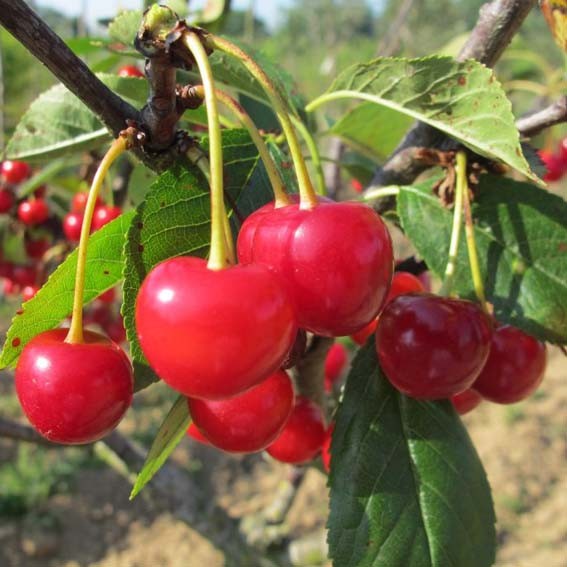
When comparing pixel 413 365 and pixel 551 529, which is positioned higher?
pixel 413 365

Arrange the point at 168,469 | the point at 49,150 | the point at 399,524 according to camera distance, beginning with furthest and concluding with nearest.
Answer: the point at 168,469 → the point at 49,150 → the point at 399,524

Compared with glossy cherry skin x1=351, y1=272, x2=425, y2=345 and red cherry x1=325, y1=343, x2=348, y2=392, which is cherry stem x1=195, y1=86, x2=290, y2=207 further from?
red cherry x1=325, y1=343, x2=348, y2=392

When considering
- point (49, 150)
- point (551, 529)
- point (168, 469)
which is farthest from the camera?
point (551, 529)

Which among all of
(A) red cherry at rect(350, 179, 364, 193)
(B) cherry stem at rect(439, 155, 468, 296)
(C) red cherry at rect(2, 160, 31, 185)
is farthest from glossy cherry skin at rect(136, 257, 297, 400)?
(C) red cherry at rect(2, 160, 31, 185)

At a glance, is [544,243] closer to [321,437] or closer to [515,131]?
[515,131]

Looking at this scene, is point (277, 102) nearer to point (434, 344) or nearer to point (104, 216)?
point (434, 344)

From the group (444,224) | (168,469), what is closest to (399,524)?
(444,224)

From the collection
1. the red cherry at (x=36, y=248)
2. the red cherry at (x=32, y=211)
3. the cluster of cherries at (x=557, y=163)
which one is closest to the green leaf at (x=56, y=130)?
the red cherry at (x=32, y=211)
